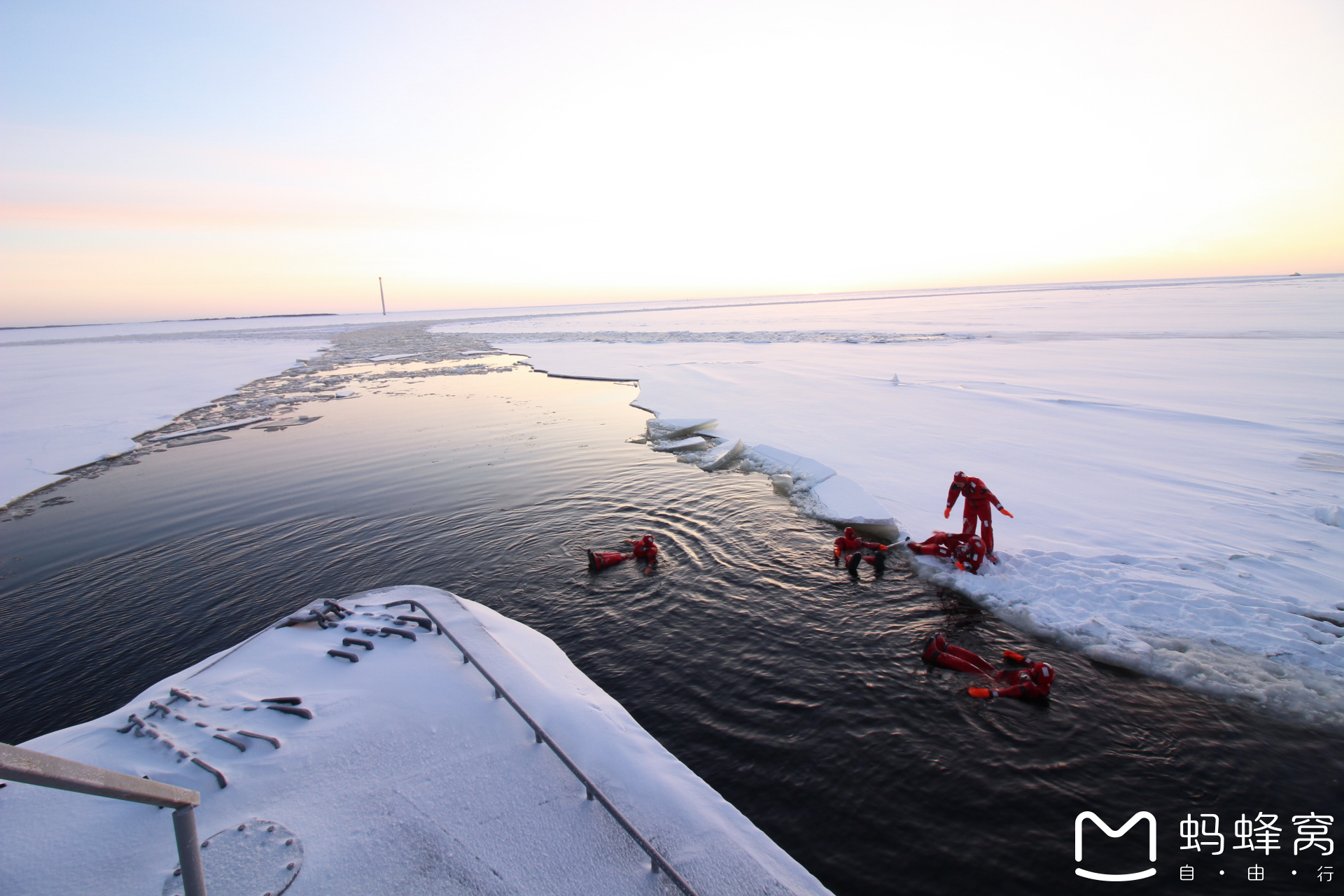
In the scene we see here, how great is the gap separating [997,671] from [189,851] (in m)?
7.42

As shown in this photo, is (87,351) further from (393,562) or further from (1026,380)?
(1026,380)

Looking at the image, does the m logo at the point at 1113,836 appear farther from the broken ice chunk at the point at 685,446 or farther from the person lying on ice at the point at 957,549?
the broken ice chunk at the point at 685,446

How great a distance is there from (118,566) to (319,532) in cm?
304

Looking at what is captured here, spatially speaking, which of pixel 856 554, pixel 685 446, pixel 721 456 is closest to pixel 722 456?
pixel 721 456

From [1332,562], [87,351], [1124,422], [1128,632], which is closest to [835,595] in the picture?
[1128,632]

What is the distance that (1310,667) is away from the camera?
6.38m

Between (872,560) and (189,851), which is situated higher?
(189,851)

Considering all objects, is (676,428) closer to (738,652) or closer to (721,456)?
(721,456)

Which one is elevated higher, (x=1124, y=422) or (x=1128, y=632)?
(x=1124, y=422)

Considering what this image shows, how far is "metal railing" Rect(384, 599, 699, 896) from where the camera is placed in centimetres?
378

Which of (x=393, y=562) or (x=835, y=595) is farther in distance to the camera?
(x=393, y=562)

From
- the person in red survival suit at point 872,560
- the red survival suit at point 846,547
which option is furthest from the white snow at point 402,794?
the red survival suit at point 846,547

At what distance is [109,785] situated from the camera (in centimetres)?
203

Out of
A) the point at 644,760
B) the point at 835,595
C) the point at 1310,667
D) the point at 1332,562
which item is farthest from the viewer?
the point at 835,595
